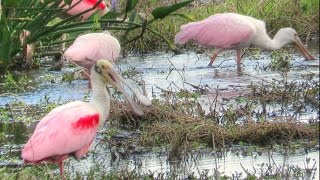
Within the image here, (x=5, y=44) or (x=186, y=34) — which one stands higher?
(x=186, y=34)

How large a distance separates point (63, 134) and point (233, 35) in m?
5.03

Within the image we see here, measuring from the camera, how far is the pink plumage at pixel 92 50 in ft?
31.7

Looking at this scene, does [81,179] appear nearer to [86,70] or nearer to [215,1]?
[86,70]

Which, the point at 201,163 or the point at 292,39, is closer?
the point at 201,163

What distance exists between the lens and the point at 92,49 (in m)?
9.70

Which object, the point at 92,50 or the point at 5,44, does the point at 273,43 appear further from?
the point at 5,44

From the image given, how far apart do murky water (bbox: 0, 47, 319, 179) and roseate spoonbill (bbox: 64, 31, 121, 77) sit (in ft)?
1.12

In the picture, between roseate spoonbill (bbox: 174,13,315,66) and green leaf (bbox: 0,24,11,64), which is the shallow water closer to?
green leaf (bbox: 0,24,11,64)

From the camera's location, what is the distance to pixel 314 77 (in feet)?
32.2

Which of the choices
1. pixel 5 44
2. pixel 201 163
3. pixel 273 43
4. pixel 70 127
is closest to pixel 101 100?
pixel 70 127

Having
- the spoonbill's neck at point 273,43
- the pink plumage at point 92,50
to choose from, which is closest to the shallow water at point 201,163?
the pink plumage at point 92,50

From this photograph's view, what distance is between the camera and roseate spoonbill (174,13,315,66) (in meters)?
11.0

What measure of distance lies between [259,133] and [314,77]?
267 cm

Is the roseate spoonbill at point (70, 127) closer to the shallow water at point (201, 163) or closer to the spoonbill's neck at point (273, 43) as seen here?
the shallow water at point (201, 163)
